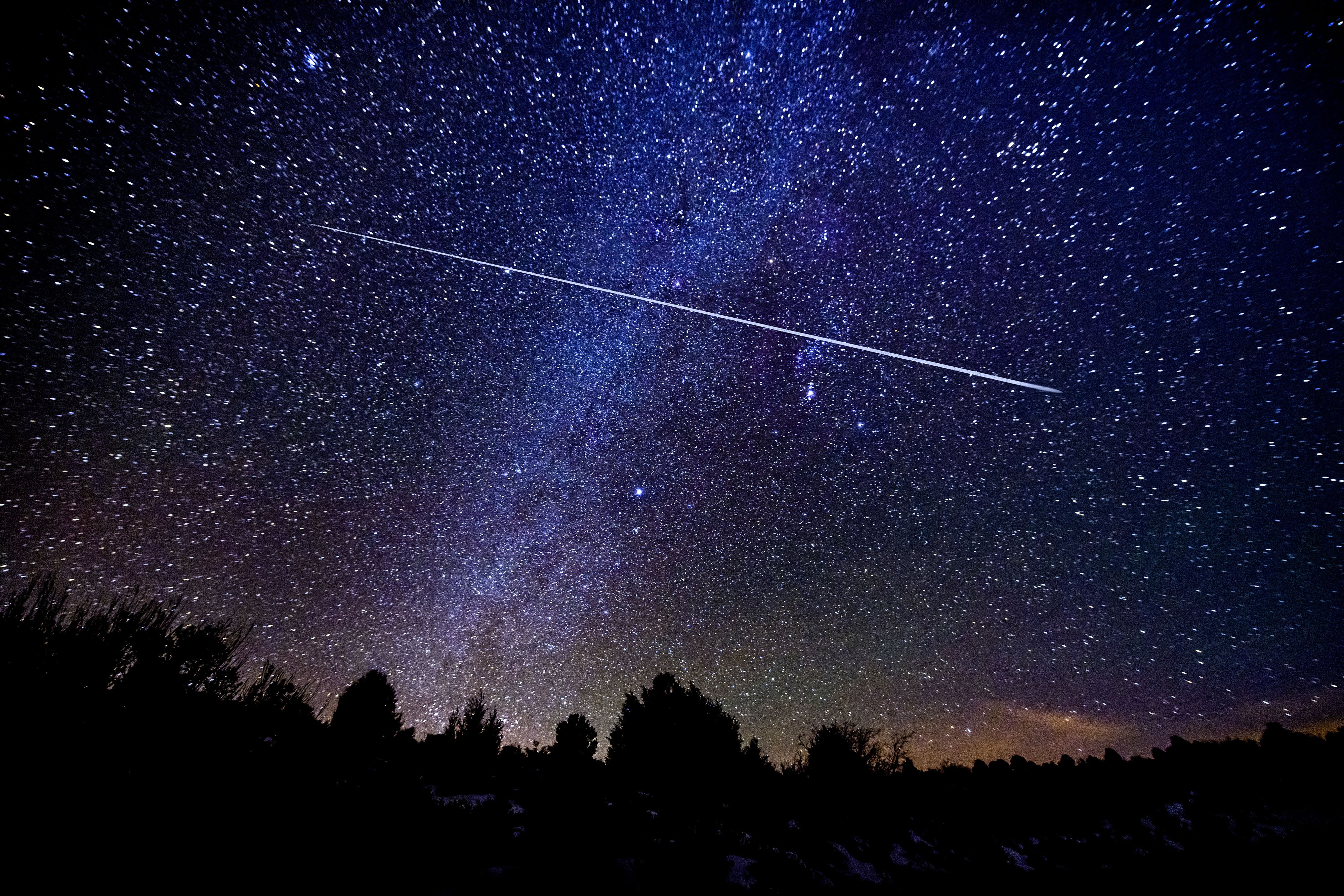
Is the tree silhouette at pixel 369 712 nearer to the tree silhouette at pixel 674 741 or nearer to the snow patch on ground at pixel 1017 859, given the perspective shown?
the tree silhouette at pixel 674 741

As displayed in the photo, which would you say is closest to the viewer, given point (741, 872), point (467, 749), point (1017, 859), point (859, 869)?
point (741, 872)

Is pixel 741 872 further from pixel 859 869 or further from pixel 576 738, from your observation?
pixel 576 738

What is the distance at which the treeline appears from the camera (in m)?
7.29

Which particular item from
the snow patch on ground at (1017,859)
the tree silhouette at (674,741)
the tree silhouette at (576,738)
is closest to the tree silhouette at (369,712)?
the tree silhouette at (576,738)

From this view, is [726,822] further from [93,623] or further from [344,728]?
[344,728]

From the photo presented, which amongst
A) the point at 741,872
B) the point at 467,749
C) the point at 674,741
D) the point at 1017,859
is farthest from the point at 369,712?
the point at 1017,859

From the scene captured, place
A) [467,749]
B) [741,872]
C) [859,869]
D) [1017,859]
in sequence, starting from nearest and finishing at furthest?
[741,872], [859,869], [1017,859], [467,749]

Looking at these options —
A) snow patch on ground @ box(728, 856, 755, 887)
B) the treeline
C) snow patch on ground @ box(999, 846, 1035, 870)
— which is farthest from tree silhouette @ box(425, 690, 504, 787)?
snow patch on ground @ box(999, 846, 1035, 870)

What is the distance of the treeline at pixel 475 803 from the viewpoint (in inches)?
287

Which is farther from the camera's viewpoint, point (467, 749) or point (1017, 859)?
point (467, 749)

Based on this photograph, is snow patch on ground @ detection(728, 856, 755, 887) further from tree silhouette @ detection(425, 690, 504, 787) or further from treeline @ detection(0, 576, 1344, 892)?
tree silhouette @ detection(425, 690, 504, 787)

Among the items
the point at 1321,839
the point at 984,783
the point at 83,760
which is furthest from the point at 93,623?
the point at 1321,839

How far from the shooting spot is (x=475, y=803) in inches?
490

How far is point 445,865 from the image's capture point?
8062 mm
